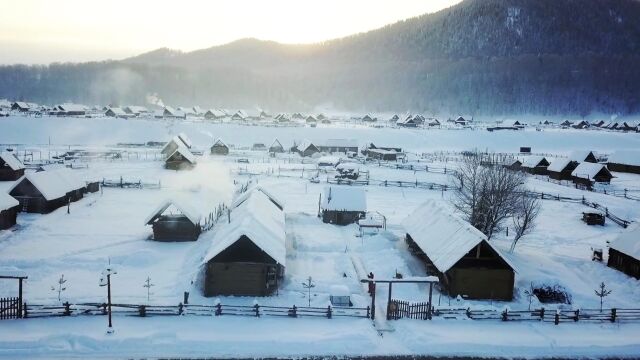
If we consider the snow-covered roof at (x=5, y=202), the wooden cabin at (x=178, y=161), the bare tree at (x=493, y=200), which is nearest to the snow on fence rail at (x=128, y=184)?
the wooden cabin at (x=178, y=161)

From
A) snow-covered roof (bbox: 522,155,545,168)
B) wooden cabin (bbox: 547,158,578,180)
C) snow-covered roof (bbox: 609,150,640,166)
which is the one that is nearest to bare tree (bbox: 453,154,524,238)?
wooden cabin (bbox: 547,158,578,180)

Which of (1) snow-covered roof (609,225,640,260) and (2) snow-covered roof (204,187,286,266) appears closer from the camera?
(2) snow-covered roof (204,187,286,266)

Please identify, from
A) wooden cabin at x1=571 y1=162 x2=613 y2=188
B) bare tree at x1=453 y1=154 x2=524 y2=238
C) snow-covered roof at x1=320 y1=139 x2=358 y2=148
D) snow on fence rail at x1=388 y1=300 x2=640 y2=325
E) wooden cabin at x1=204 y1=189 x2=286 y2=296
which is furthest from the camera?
snow-covered roof at x1=320 y1=139 x2=358 y2=148

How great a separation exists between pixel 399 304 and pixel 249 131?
8053 cm

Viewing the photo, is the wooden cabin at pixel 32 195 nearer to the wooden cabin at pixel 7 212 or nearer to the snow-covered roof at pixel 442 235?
the wooden cabin at pixel 7 212

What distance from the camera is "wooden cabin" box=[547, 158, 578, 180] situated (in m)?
59.7

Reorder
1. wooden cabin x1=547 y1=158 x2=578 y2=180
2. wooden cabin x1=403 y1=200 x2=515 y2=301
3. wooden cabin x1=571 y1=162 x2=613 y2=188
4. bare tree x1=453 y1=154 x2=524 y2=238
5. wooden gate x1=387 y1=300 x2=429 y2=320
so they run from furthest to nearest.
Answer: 1. wooden cabin x1=547 y1=158 x2=578 y2=180
2. wooden cabin x1=571 y1=162 x2=613 y2=188
3. bare tree x1=453 y1=154 x2=524 y2=238
4. wooden cabin x1=403 y1=200 x2=515 y2=301
5. wooden gate x1=387 y1=300 x2=429 y2=320

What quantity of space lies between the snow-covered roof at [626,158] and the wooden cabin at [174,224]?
6326 cm

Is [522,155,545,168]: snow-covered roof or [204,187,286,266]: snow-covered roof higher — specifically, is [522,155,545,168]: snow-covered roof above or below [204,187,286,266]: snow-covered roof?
above

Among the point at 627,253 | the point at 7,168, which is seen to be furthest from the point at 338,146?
the point at 627,253

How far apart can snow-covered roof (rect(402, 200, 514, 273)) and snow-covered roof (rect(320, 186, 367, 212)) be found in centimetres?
551

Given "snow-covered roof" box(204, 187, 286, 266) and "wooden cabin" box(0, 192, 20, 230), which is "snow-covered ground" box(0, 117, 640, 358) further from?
"snow-covered roof" box(204, 187, 286, 266)

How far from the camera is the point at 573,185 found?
56250mm

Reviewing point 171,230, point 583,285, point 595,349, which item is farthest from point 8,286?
point 583,285
